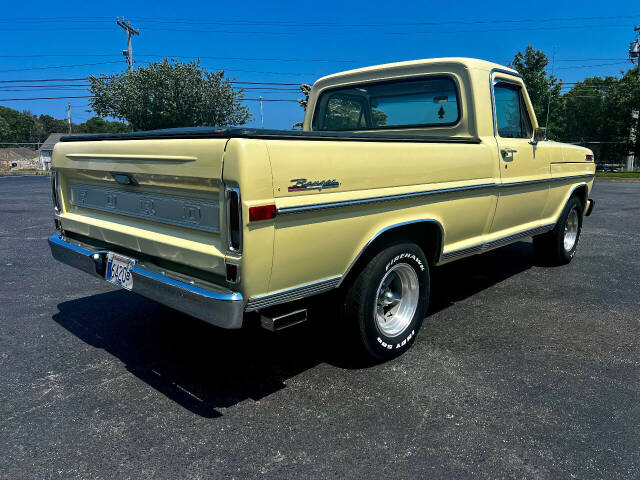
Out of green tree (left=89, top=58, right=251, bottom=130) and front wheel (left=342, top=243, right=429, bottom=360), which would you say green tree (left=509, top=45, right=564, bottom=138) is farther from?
front wheel (left=342, top=243, right=429, bottom=360)

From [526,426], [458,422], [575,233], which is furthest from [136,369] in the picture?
[575,233]

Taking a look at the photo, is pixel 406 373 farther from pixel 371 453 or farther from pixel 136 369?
pixel 136 369

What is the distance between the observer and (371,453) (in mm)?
2252

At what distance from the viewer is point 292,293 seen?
250cm

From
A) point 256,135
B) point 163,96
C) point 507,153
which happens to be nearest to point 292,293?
point 256,135

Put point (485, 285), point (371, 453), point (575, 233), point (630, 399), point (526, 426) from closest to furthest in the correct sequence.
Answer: point (371, 453), point (526, 426), point (630, 399), point (485, 285), point (575, 233)

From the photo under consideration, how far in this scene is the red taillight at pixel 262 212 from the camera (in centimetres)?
218

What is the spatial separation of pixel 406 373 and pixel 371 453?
34.4 inches

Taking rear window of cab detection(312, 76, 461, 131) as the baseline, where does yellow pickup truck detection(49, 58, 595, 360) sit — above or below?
below

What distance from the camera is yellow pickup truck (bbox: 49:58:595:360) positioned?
2.29 metres

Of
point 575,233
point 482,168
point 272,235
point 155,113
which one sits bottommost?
point 575,233

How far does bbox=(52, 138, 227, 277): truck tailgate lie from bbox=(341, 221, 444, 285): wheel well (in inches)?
36.1


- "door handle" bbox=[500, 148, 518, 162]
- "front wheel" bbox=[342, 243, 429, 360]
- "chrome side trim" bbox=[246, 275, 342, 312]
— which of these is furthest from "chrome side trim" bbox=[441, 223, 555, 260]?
"chrome side trim" bbox=[246, 275, 342, 312]

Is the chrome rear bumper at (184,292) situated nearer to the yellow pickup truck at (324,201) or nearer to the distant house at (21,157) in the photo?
the yellow pickup truck at (324,201)
